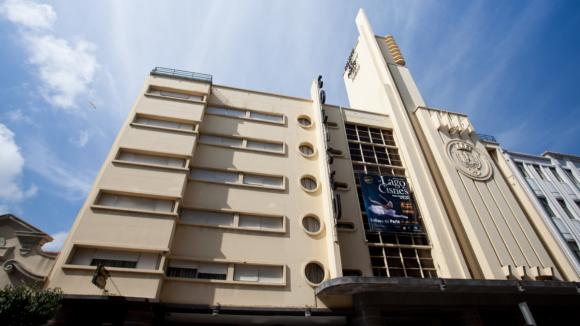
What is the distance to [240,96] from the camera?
2536cm

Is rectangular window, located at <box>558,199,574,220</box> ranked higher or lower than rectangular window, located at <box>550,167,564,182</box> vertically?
lower

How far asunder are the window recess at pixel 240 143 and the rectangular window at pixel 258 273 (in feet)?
28.7

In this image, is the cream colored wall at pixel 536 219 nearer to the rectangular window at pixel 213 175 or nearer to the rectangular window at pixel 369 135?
the rectangular window at pixel 369 135

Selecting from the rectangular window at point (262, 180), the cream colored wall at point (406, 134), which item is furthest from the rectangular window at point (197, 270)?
the cream colored wall at point (406, 134)

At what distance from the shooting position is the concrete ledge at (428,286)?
45.4 feet

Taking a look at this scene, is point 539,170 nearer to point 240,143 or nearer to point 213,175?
point 240,143

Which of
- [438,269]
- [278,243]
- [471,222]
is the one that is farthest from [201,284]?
[471,222]

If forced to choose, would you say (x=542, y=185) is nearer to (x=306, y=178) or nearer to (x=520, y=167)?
(x=520, y=167)

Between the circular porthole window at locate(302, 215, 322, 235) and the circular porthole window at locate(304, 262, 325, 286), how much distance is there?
208 cm

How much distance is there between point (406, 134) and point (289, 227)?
45.7ft

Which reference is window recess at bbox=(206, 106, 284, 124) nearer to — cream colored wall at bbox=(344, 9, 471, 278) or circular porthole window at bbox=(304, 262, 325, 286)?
cream colored wall at bbox=(344, 9, 471, 278)

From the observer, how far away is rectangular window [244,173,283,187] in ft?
66.3

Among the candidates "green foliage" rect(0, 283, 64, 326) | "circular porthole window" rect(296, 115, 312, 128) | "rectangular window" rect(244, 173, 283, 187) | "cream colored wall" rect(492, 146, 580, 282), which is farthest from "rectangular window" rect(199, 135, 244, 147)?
"cream colored wall" rect(492, 146, 580, 282)

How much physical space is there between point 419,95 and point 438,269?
18.6 metres
